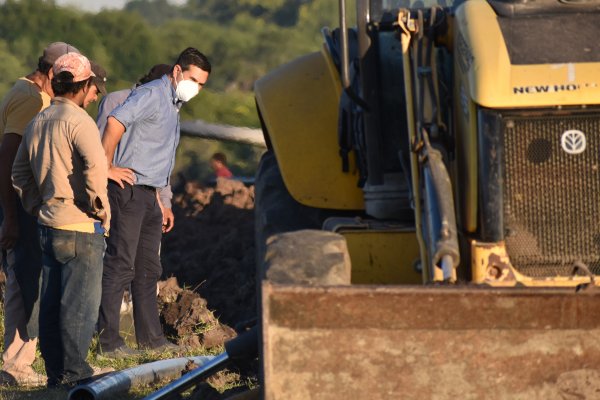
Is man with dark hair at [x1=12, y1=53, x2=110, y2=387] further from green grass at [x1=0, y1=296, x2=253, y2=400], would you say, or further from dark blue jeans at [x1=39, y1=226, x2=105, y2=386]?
green grass at [x1=0, y1=296, x2=253, y2=400]

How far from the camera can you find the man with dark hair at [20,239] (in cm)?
801

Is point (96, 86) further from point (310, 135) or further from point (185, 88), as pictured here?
point (310, 135)

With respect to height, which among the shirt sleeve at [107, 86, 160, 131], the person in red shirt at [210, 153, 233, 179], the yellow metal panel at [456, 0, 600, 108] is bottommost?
the person in red shirt at [210, 153, 233, 179]

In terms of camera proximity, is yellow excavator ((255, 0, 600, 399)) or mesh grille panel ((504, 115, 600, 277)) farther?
mesh grille panel ((504, 115, 600, 277))

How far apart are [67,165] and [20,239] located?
38.0 inches

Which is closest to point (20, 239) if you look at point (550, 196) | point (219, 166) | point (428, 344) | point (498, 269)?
point (498, 269)

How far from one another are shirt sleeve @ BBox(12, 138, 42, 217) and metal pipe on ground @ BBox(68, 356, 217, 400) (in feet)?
3.34

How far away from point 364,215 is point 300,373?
1851 mm

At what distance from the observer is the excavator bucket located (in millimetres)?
4973

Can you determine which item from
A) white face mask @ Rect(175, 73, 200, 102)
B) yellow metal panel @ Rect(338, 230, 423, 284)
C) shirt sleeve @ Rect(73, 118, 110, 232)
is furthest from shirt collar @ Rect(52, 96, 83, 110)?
yellow metal panel @ Rect(338, 230, 423, 284)

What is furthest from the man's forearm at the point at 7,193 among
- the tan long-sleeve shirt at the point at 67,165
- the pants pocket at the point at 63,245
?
the pants pocket at the point at 63,245

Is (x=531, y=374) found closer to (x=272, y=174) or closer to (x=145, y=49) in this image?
(x=272, y=174)

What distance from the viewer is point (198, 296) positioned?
953 cm

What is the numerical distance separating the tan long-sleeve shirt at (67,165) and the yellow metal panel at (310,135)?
0.93 metres
